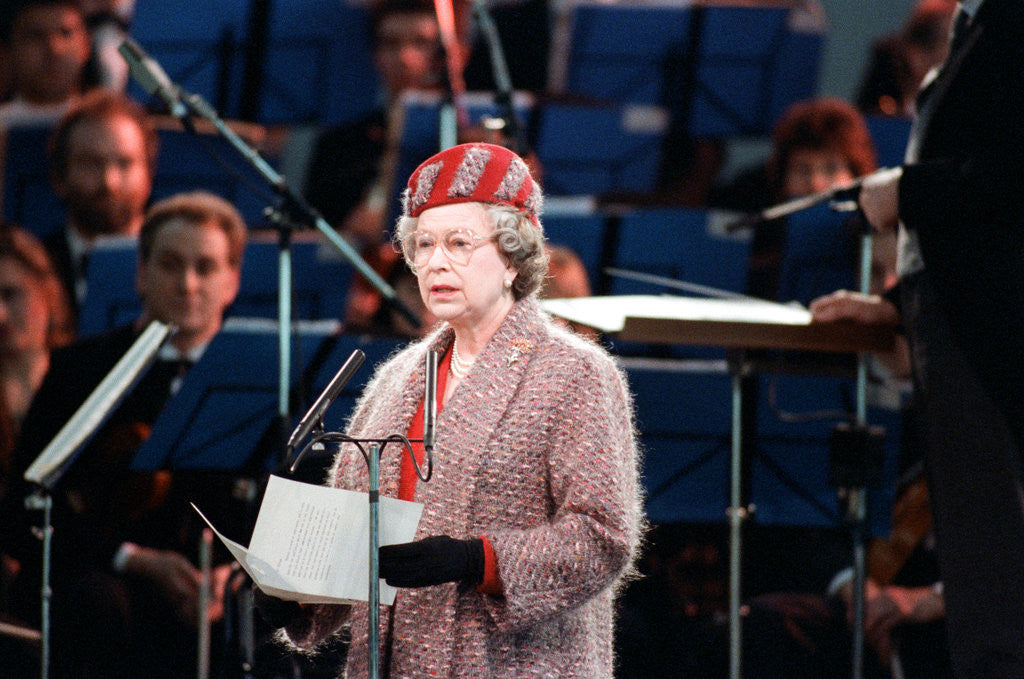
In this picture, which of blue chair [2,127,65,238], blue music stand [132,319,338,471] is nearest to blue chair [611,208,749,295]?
blue music stand [132,319,338,471]

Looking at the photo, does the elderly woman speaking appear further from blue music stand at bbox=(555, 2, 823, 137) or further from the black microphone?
blue music stand at bbox=(555, 2, 823, 137)

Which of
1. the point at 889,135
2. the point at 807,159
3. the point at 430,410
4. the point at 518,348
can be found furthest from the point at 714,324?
the point at 889,135

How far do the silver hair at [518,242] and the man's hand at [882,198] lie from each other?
3.81 ft

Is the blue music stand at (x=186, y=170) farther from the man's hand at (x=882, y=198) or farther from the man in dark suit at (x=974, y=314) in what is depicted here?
the man in dark suit at (x=974, y=314)

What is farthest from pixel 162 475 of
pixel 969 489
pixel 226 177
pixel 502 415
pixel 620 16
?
pixel 620 16

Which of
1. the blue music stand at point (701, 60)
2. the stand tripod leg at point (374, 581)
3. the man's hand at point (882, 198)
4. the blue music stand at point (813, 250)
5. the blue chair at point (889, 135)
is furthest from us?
the blue music stand at point (701, 60)

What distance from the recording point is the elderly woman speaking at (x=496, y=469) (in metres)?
1.83

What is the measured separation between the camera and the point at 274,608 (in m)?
2.00

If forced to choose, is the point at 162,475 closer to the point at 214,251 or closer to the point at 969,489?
the point at 214,251

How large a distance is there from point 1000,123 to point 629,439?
51.4 inches

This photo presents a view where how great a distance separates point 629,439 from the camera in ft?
6.63

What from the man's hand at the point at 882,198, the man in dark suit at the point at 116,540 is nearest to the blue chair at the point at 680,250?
the man's hand at the point at 882,198

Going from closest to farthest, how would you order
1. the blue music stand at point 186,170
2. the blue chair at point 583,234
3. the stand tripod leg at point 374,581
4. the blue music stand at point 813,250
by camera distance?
the stand tripod leg at point 374,581
the blue music stand at point 813,250
the blue chair at point 583,234
the blue music stand at point 186,170

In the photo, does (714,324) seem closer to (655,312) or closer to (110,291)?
(655,312)
